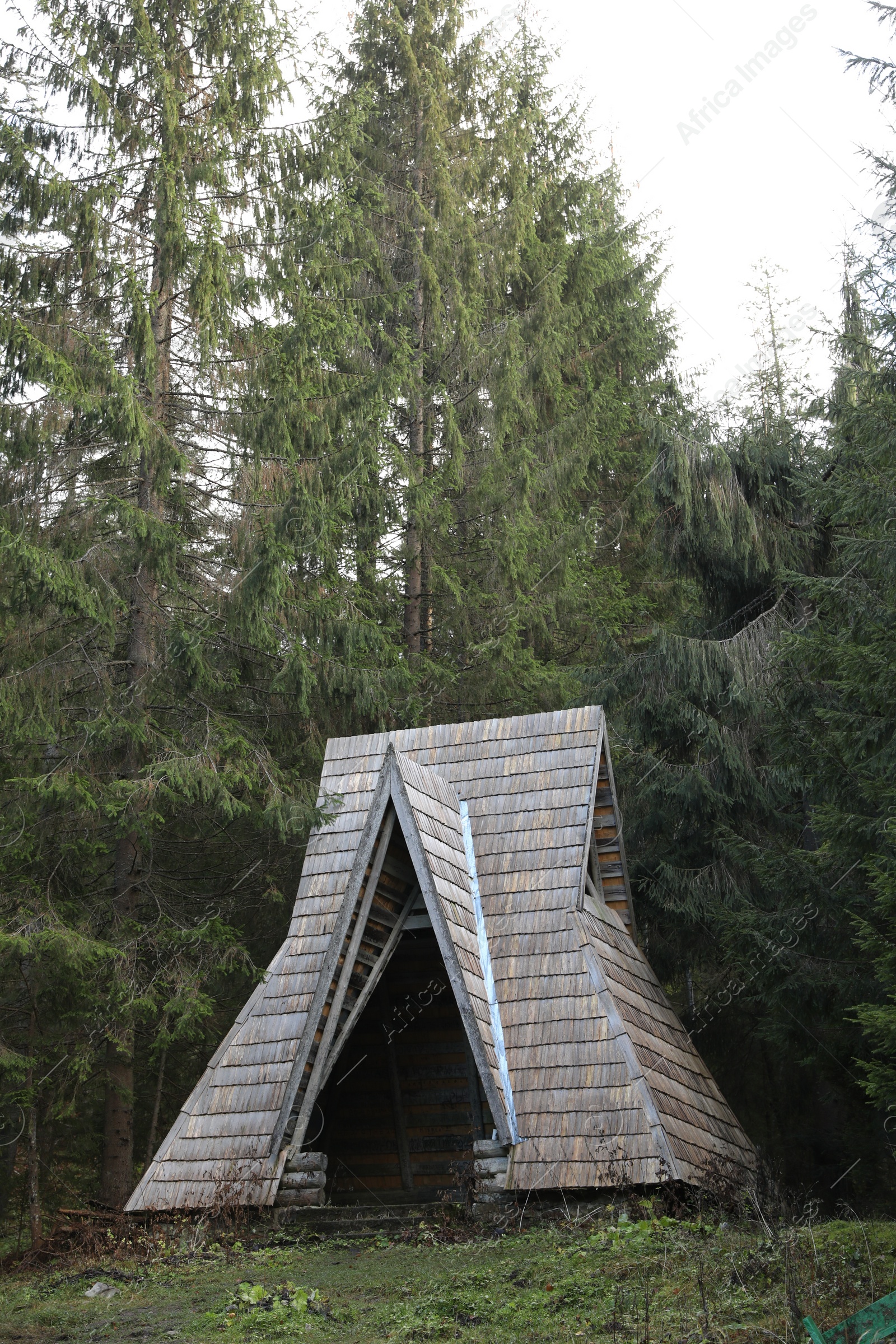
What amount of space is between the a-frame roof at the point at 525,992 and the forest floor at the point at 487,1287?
2.51 ft

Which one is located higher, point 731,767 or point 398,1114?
point 731,767

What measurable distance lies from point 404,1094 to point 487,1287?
5395mm

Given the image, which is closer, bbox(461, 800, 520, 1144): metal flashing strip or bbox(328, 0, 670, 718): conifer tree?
bbox(461, 800, 520, 1144): metal flashing strip

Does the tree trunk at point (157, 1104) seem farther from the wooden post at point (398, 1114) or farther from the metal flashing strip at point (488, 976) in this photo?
the metal flashing strip at point (488, 976)

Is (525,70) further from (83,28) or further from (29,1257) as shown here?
(29,1257)

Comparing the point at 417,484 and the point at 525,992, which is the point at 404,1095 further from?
the point at 417,484

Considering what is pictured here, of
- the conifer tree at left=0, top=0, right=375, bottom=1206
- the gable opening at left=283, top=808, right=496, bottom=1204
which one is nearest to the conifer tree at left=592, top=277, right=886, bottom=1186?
the gable opening at left=283, top=808, right=496, bottom=1204

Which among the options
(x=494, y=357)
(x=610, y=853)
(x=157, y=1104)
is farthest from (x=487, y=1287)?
(x=494, y=357)

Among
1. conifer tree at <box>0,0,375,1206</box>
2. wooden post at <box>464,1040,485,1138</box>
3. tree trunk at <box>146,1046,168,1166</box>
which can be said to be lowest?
tree trunk at <box>146,1046,168,1166</box>

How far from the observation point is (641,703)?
14.7m

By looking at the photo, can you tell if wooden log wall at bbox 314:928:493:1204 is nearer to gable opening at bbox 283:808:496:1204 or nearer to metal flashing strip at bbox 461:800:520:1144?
gable opening at bbox 283:808:496:1204

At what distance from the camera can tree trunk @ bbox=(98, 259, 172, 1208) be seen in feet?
39.0

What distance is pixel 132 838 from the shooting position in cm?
1262

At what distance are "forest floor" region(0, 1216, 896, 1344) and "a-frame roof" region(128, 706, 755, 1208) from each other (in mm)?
766
